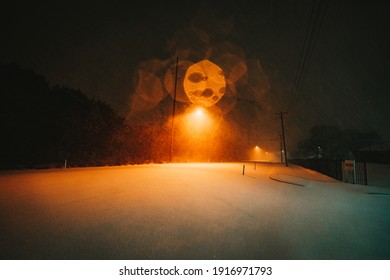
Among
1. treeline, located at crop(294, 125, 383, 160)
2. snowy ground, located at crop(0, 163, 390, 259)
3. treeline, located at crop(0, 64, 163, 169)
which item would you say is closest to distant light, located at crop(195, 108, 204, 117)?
treeline, located at crop(0, 64, 163, 169)

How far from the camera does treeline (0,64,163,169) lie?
17.0m

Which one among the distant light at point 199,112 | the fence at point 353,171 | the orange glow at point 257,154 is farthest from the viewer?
the orange glow at point 257,154

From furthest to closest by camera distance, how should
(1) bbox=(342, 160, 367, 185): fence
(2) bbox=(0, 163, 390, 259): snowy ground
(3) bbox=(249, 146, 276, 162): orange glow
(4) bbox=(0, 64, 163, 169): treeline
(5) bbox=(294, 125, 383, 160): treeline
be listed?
(3) bbox=(249, 146, 276, 162): orange glow
(5) bbox=(294, 125, 383, 160): treeline
(4) bbox=(0, 64, 163, 169): treeline
(1) bbox=(342, 160, 367, 185): fence
(2) bbox=(0, 163, 390, 259): snowy ground

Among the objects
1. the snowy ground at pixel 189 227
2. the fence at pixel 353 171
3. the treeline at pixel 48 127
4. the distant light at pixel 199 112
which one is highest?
the distant light at pixel 199 112

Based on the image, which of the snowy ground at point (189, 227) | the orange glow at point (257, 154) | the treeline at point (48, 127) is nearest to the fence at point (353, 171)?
the snowy ground at point (189, 227)

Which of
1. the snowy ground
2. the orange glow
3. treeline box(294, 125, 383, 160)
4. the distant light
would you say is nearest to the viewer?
the snowy ground

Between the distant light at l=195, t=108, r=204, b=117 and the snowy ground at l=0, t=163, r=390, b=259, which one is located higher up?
the distant light at l=195, t=108, r=204, b=117

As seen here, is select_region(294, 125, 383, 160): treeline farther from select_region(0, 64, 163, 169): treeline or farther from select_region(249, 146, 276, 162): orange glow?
select_region(0, 64, 163, 169): treeline

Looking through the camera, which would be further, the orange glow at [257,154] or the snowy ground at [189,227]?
the orange glow at [257,154]

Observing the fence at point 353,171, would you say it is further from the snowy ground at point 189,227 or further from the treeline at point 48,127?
the treeline at point 48,127

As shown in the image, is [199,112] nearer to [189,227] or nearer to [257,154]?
[189,227]

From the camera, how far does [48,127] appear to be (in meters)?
19.8

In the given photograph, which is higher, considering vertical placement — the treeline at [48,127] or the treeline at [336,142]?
the treeline at [336,142]

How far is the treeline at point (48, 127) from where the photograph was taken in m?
17.0
